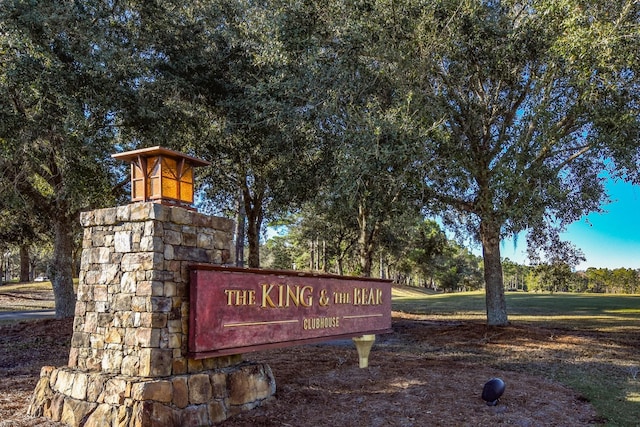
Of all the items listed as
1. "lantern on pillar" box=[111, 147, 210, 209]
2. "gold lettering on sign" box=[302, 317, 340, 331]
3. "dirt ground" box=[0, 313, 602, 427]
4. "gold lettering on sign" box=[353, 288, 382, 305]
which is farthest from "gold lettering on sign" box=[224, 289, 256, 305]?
"gold lettering on sign" box=[353, 288, 382, 305]

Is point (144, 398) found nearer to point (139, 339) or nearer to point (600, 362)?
point (139, 339)

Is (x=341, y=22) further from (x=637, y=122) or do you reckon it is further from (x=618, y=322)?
(x=618, y=322)

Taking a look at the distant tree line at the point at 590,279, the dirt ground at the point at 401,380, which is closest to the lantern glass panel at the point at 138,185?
the dirt ground at the point at 401,380

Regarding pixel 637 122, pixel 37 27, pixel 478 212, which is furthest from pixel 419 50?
pixel 37 27

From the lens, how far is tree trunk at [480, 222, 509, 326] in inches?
507

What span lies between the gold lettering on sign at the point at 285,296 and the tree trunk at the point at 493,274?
749 centimetres

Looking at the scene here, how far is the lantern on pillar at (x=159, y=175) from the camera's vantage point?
5629 mm

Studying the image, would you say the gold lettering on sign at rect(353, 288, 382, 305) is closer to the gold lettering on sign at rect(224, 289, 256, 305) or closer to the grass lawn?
the gold lettering on sign at rect(224, 289, 256, 305)

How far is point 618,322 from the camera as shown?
1705 centimetres

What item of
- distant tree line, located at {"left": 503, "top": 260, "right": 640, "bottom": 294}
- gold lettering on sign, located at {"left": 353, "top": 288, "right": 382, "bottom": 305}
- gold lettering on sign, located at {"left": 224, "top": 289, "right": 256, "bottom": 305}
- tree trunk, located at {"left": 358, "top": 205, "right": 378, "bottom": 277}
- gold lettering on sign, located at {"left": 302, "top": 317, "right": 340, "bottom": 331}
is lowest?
distant tree line, located at {"left": 503, "top": 260, "right": 640, "bottom": 294}

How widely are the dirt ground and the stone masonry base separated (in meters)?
0.21

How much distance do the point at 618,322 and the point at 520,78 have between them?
430 inches

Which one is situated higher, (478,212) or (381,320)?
(478,212)

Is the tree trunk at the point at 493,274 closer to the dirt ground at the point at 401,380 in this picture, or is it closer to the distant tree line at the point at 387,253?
the dirt ground at the point at 401,380
